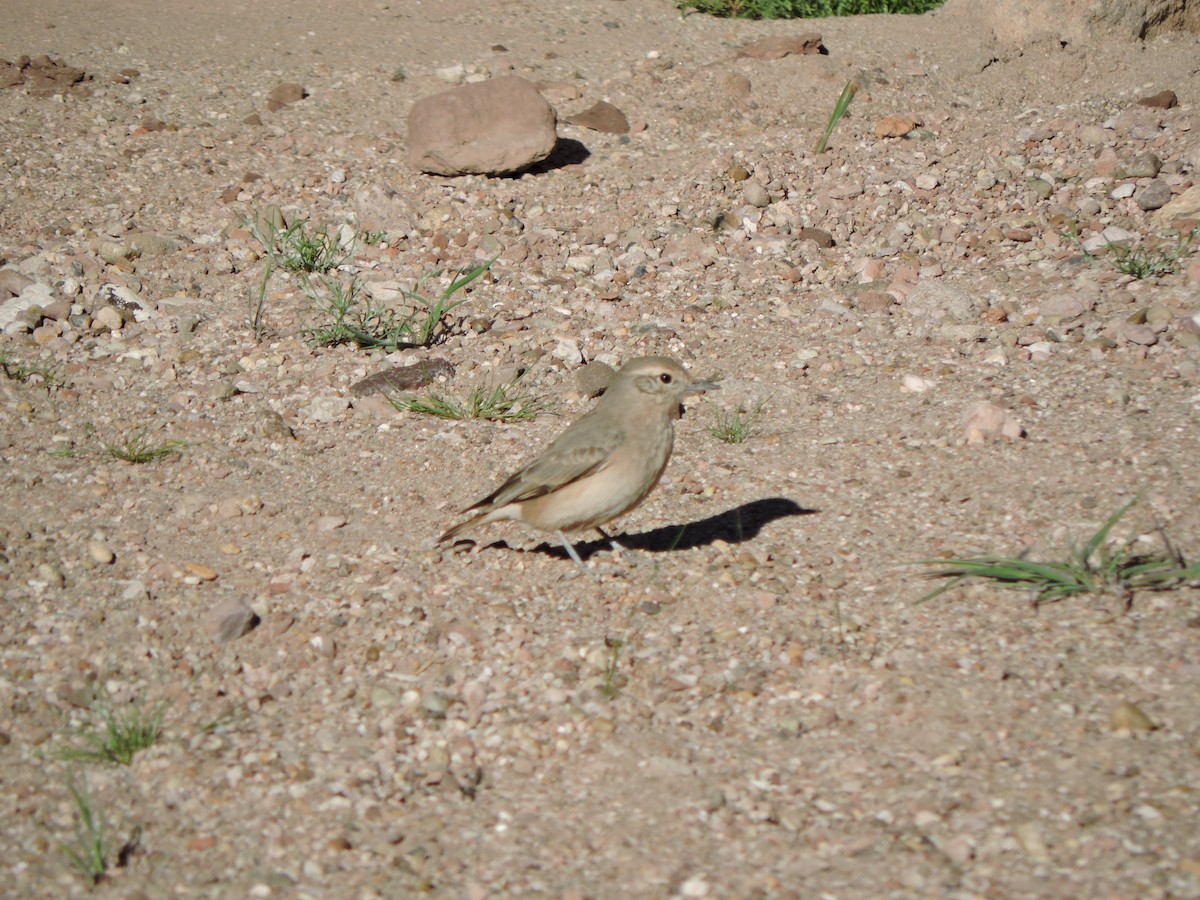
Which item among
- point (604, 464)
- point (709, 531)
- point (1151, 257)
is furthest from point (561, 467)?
point (1151, 257)

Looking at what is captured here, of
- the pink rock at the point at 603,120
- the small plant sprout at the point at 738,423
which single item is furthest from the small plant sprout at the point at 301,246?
the small plant sprout at the point at 738,423

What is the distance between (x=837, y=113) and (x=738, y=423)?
3.31 meters

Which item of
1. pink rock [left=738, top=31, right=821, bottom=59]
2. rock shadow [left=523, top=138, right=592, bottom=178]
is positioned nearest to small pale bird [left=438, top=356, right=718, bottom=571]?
rock shadow [left=523, top=138, right=592, bottom=178]

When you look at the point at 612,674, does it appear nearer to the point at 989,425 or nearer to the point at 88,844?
the point at 88,844

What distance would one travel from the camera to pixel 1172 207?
7543 millimetres

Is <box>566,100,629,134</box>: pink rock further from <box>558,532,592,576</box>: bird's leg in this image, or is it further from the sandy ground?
<box>558,532,592,576</box>: bird's leg

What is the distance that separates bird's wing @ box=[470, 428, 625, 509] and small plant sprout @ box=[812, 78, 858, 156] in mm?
4098

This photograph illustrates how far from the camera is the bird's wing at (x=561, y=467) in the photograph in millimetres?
5125

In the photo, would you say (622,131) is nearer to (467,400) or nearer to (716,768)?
(467,400)

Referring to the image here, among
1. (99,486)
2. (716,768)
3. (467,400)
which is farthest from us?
(467,400)

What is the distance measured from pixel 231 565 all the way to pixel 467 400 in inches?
71.2

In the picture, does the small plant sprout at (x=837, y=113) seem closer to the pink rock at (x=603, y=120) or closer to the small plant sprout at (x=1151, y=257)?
the pink rock at (x=603, y=120)

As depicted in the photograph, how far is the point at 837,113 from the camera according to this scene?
8.52 m

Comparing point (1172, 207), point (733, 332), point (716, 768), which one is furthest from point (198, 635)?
point (1172, 207)
